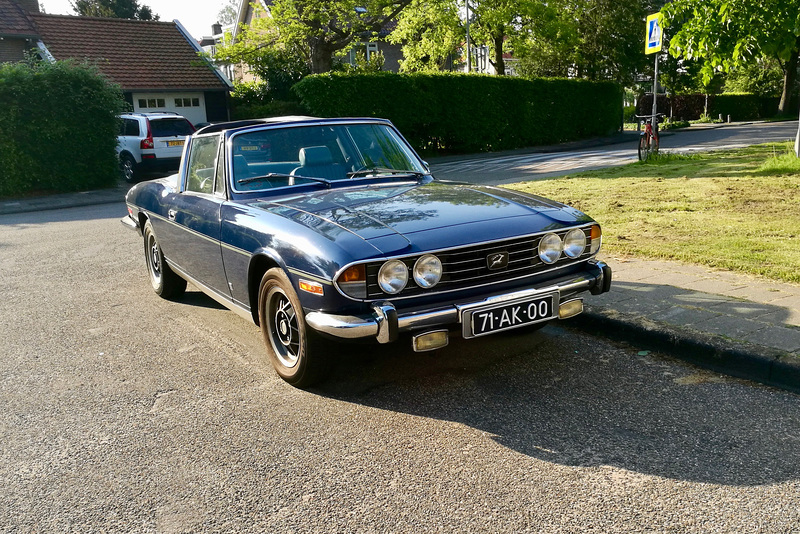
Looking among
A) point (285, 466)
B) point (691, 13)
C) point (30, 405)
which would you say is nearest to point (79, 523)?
point (285, 466)

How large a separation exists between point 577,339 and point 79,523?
339cm

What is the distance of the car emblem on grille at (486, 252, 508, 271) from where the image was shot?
404 centimetres

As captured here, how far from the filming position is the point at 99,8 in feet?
165

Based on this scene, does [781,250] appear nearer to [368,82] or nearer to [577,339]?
[577,339]

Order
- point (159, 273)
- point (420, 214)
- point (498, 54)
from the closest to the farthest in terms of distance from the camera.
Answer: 1. point (420, 214)
2. point (159, 273)
3. point (498, 54)

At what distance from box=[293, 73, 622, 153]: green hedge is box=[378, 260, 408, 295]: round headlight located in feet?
61.0

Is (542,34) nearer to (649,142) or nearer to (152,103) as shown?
(152,103)

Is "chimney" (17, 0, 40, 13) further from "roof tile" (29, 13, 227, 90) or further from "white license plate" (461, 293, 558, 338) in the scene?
"white license plate" (461, 293, 558, 338)

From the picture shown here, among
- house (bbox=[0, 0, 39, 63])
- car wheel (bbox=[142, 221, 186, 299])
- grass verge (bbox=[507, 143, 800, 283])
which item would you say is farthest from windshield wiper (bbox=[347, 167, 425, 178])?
house (bbox=[0, 0, 39, 63])

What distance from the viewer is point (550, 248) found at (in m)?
4.29

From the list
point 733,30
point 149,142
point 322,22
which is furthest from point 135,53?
point 733,30

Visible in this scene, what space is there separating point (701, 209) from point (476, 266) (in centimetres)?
638

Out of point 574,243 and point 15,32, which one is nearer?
point 574,243

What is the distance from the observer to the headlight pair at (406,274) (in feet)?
12.4
